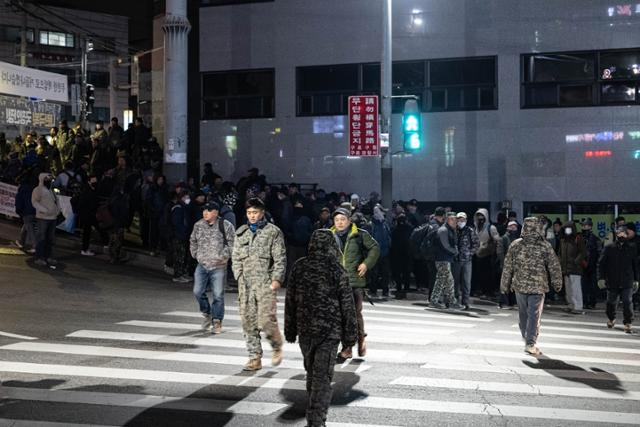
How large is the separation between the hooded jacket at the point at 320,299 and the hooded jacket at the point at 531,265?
467 centimetres

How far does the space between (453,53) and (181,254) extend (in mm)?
10650

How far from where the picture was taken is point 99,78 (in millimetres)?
73312

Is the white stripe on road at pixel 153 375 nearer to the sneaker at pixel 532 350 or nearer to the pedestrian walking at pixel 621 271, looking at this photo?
the sneaker at pixel 532 350

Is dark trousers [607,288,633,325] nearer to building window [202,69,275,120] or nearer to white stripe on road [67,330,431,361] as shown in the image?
white stripe on road [67,330,431,361]

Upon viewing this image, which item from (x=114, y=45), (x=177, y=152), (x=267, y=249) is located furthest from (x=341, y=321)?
(x=114, y=45)

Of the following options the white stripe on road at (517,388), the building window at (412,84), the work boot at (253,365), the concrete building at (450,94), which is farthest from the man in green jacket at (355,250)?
the building window at (412,84)

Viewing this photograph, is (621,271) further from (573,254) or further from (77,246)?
(77,246)

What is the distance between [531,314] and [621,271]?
12.4ft

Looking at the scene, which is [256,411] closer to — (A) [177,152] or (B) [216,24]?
(A) [177,152]

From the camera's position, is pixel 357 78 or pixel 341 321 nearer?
pixel 341 321

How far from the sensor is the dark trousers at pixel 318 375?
665 centimetres

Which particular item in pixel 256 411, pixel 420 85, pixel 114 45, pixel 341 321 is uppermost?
pixel 114 45

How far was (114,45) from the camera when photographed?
69562mm

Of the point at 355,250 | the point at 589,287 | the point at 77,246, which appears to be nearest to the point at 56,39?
the point at 77,246
